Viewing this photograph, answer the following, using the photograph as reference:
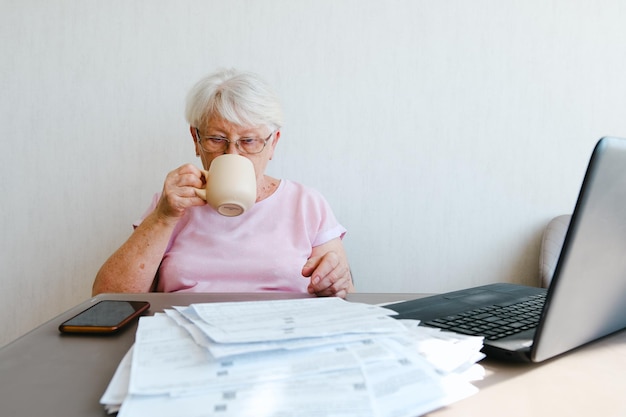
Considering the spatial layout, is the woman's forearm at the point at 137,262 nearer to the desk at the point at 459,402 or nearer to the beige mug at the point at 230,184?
the beige mug at the point at 230,184

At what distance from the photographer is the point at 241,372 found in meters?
0.48

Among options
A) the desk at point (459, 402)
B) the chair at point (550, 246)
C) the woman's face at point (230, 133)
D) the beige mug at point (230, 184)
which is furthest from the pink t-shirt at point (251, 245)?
the chair at point (550, 246)

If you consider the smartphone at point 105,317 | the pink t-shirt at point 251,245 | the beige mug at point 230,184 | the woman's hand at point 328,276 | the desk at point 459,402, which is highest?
the beige mug at point 230,184

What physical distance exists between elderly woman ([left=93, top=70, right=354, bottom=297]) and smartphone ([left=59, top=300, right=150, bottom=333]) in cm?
36

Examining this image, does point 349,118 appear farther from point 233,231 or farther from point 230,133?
point 233,231

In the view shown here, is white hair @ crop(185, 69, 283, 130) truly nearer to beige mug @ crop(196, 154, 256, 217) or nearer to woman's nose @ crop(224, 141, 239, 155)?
woman's nose @ crop(224, 141, 239, 155)

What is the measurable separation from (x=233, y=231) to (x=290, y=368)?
95 centimetres

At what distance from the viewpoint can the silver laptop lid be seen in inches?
19.7

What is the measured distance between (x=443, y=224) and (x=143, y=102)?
118 cm

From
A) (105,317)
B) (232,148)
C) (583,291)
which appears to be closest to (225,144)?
(232,148)

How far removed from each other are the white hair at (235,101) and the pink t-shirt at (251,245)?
0.78 ft

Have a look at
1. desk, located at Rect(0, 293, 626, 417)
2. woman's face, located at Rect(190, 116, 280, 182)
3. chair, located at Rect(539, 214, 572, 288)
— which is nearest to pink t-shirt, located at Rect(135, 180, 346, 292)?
woman's face, located at Rect(190, 116, 280, 182)

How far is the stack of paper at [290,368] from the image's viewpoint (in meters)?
0.44

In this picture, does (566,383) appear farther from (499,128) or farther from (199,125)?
(499,128)
